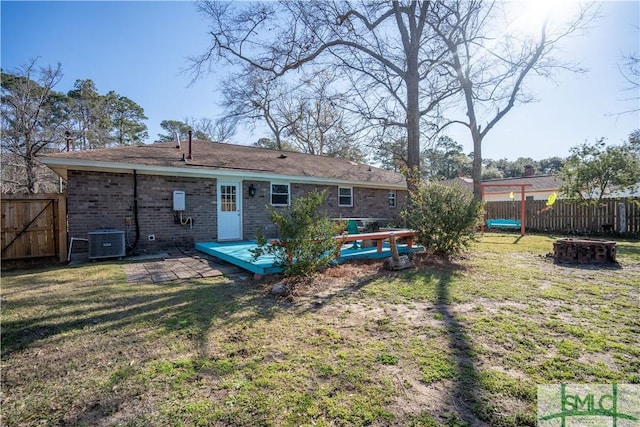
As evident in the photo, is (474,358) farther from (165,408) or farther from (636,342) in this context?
(165,408)

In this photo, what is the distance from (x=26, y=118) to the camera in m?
18.8

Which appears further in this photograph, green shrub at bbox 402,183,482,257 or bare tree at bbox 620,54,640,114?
bare tree at bbox 620,54,640,114

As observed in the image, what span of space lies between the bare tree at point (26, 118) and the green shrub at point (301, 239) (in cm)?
2076

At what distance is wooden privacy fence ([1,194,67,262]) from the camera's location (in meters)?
7.61

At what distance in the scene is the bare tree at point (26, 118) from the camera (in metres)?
18.4

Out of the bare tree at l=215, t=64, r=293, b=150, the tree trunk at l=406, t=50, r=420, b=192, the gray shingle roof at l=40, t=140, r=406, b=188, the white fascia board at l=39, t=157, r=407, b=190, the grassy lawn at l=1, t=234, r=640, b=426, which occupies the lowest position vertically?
the grassy lawn at l=1, t=234, r=640, b=426

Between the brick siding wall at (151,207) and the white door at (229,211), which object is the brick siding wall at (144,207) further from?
the white door at (229,211)

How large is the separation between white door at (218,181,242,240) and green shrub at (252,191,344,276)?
5565 mm

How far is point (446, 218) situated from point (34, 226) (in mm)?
10522

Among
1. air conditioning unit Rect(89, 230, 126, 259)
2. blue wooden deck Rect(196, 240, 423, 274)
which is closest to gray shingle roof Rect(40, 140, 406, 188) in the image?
air conditioning unit Rect(89, 230, 126, 259)

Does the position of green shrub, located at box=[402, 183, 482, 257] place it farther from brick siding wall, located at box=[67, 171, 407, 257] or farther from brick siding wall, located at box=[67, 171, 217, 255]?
brick siding wall, located at box=[67, 171, 217, 255]

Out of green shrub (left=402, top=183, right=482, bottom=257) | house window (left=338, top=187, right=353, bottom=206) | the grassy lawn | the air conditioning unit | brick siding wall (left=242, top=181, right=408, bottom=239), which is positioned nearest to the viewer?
the grassy lawn

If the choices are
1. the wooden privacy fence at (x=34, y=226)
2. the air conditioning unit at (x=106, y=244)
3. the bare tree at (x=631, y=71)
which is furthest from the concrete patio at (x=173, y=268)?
the bare tree at (x=631, y=71)

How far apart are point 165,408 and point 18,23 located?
9246 millimetres
